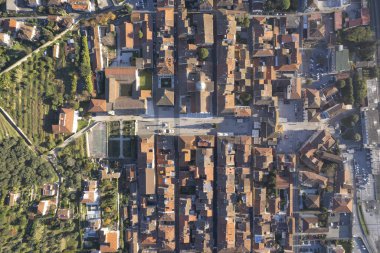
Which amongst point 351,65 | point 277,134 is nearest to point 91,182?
Result: point 277,134

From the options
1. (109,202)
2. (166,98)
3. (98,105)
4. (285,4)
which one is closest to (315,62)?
(285,4)

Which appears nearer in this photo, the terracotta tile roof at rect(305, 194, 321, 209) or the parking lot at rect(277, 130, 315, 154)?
the terracotta tile roof at rect(305, 194, 321, 209)

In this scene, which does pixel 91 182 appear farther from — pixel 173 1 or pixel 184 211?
pixel 173 1

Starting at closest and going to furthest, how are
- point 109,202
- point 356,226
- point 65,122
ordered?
1. point 65,122
2. point 109,202
3. point 356,226

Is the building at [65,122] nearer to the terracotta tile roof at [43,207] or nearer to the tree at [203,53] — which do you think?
the terracotta tile roof at [43,207]

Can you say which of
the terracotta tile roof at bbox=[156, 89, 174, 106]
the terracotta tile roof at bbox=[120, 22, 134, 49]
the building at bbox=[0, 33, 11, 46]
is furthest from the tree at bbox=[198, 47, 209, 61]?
the building at bbox=[0, 33, 11, 46]

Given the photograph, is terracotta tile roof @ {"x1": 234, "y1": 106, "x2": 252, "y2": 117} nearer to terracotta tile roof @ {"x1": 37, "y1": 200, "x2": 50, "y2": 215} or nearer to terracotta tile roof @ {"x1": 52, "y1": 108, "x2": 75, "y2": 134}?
terracotta tile roof @ {"x1": 52, "y1": 108, "x2": 75, "y2": 134}

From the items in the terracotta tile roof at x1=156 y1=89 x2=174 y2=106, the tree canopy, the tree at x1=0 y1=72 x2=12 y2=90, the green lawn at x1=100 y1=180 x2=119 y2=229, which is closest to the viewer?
the tree canopy

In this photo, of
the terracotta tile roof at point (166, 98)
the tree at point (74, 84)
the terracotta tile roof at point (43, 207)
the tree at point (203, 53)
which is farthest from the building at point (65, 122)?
the tree at point (203, 53)

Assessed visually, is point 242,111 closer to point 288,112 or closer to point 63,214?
point 288,112

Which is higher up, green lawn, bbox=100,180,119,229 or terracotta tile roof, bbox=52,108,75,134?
terracotta tile roof, bbox=52,108,75,134

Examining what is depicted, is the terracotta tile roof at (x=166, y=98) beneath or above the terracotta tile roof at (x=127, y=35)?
beneath
